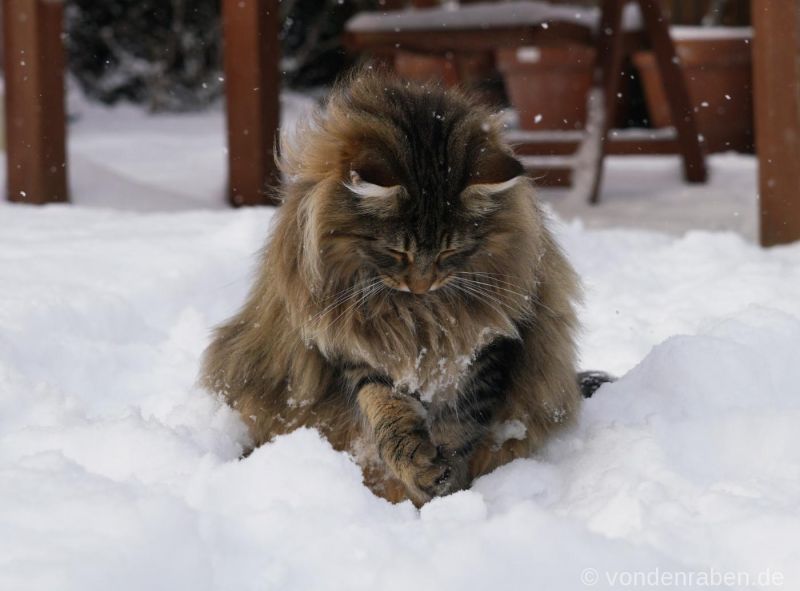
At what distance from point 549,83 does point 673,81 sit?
1609 millimetres

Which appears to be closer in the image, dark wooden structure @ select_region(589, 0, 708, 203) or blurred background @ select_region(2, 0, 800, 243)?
blurred background @ select_region(2, 0, 800, 243)

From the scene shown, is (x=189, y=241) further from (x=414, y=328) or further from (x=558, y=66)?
(x=558, y=66)

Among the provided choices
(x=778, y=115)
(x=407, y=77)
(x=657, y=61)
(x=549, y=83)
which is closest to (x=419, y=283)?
(x=407, y=77)

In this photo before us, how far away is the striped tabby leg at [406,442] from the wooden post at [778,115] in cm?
209

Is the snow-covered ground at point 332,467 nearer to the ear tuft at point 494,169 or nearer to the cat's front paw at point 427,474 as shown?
the cat's front paw at point 427,474

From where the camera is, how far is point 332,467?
1.66 metres

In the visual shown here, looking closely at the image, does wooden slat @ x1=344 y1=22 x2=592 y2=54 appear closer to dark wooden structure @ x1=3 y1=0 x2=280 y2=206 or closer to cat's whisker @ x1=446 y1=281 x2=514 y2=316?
dark wooden structure @ x1=3 y1=0 x2=280 y2=206

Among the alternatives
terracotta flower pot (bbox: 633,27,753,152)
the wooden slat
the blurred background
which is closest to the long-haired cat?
the blurred background

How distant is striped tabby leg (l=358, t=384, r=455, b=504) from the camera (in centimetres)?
177

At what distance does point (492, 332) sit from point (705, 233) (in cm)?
197

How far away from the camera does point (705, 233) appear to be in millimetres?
3596

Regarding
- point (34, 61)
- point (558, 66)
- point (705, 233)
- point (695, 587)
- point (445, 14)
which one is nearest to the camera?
point (695, 587)

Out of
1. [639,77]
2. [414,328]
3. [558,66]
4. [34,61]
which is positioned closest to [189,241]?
[34,61]

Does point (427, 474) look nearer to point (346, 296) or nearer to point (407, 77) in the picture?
point (346, 296)
